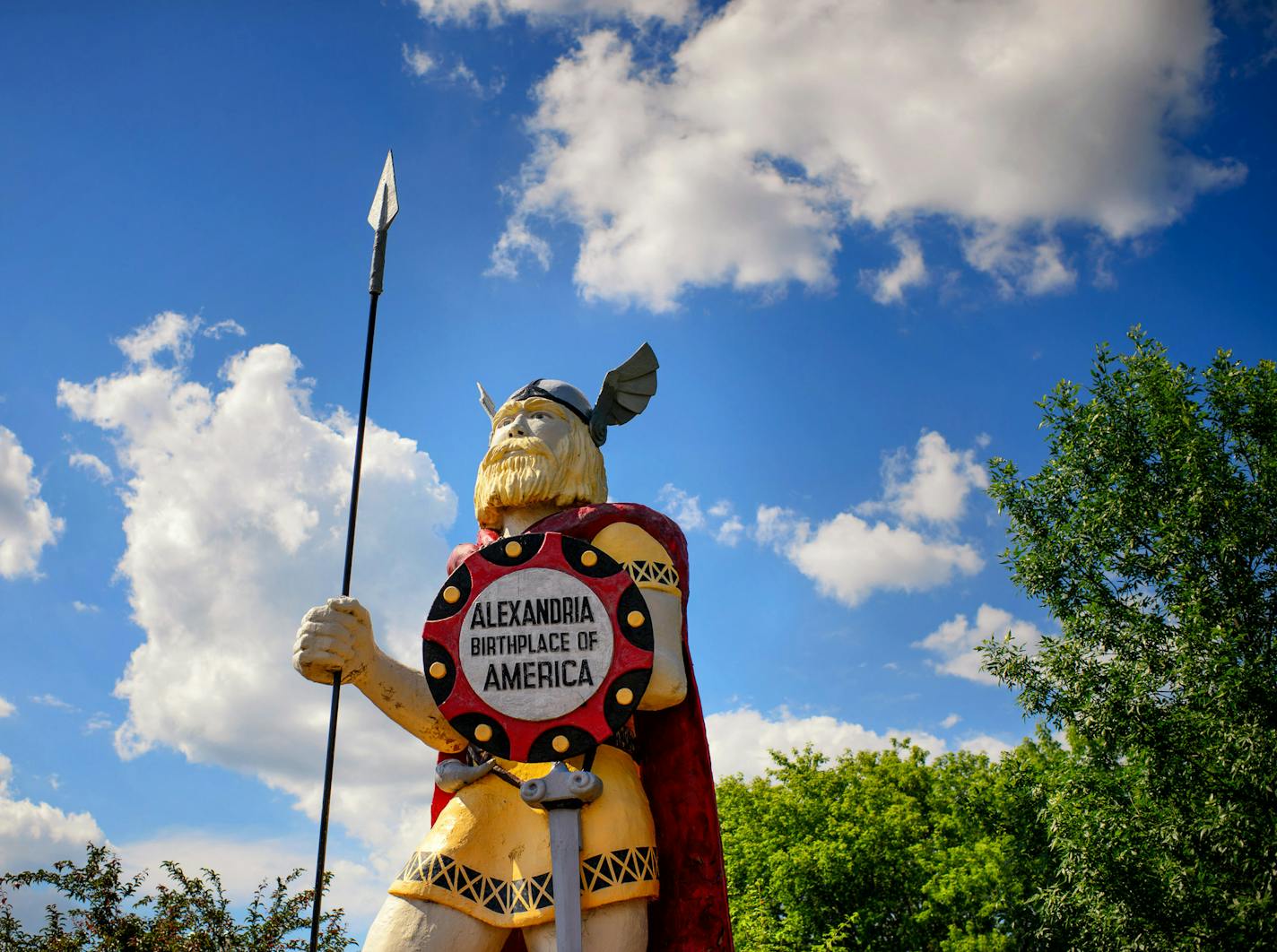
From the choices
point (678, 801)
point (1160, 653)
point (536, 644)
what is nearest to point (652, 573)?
Result: point (536, 644)

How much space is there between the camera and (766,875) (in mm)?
20453

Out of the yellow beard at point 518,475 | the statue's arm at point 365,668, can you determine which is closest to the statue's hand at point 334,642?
the statue's arm at point 365,668

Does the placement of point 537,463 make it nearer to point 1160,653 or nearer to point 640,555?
point 640,555

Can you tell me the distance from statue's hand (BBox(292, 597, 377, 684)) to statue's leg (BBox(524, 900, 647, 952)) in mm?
1289

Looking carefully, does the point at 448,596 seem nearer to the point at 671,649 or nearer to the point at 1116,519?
the point at 671,649

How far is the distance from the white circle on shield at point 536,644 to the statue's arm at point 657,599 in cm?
26

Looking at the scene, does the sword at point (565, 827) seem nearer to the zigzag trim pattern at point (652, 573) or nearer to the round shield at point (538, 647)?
the round shield at point (538, 647)

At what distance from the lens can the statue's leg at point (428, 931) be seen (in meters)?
4.26

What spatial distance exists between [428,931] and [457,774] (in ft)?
2.11

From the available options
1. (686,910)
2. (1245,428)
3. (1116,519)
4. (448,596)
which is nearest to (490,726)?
(448,596)

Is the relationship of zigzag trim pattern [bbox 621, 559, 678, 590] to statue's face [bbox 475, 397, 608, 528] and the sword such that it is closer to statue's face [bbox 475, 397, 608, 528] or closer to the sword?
statue's face [bbox 475, 397, 608, 528]

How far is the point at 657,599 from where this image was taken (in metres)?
4.70

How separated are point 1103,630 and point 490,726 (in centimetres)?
964

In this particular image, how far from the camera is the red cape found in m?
4.50
